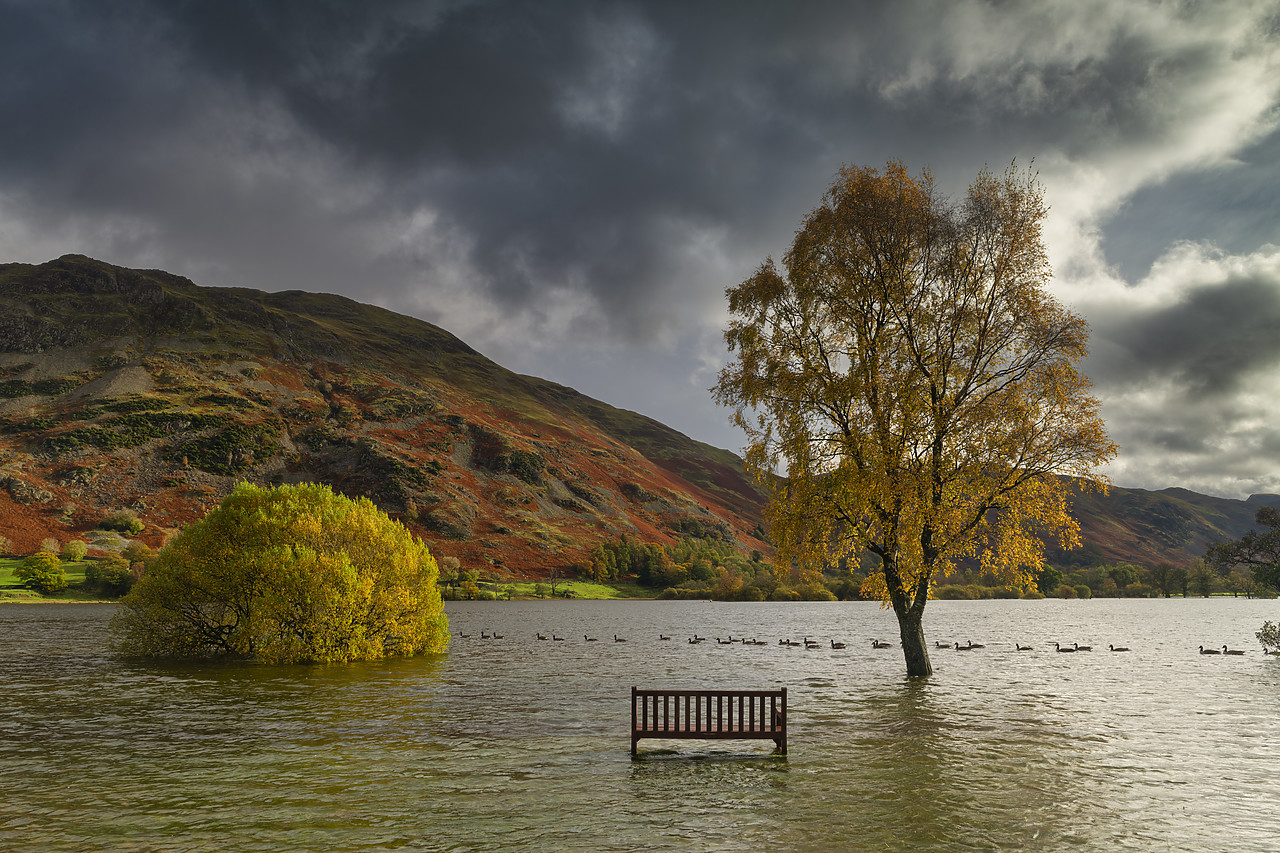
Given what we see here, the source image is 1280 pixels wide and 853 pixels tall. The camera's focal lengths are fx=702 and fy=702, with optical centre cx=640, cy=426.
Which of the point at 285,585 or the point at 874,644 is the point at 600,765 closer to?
the point at 285,585

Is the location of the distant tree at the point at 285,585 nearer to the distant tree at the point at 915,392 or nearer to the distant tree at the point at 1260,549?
the distant tree at the point at 915,392

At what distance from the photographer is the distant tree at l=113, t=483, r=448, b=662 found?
42.8 meters

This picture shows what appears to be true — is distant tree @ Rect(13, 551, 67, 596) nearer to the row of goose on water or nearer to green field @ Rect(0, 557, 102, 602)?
green field @ Rect(0, 557, 102, 602)

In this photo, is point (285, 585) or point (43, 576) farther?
point (43, 576)

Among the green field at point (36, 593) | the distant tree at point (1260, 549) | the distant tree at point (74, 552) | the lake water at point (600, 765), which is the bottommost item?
the green field at point (36, 593)

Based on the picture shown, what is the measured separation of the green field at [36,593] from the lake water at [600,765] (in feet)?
410

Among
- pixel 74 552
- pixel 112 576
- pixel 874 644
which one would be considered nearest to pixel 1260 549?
pixel 874 644

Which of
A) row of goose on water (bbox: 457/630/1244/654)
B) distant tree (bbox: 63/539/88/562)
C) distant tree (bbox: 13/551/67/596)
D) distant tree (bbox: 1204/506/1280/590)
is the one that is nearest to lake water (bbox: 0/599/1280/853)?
row of goose on water (bbox: 457/630/1244/654)

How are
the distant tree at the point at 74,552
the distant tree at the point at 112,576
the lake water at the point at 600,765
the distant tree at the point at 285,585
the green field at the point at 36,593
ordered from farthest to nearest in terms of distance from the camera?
the distant tree at the point at 74,552, the distant tree at the point at 112,576, the green field at the point at 36,593, the distant tree at the point at 285,585, the lake water at the point at 600,765

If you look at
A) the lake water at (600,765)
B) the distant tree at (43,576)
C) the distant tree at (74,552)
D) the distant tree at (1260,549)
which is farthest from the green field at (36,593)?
the distant tree at (1260,549)

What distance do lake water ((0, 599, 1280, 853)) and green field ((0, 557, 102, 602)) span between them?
124955mm

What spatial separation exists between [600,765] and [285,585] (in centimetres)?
3090

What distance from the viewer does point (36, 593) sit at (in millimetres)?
137000

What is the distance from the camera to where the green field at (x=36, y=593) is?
133250 millimetres
